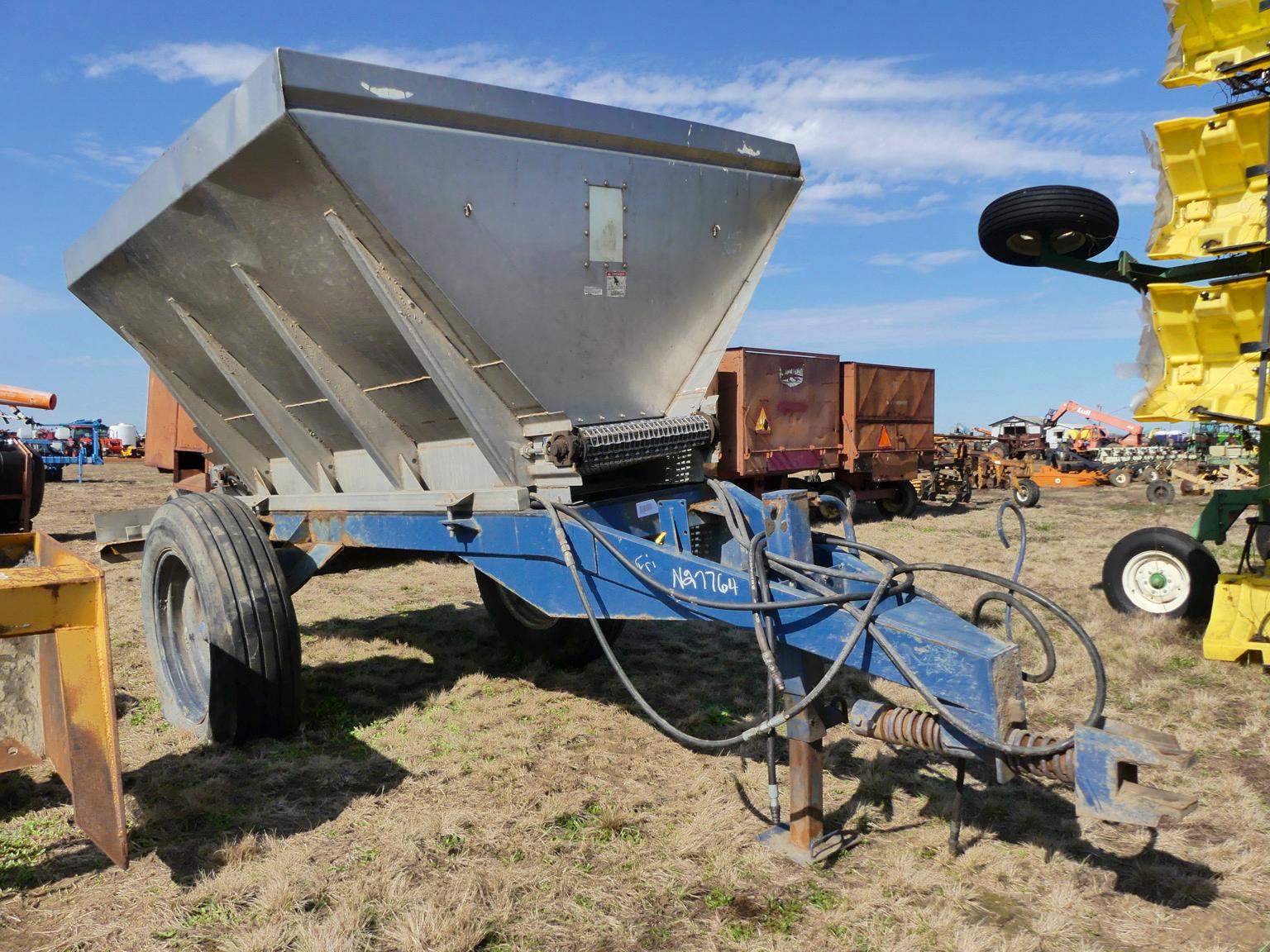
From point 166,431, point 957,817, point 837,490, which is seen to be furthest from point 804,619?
point 837,490

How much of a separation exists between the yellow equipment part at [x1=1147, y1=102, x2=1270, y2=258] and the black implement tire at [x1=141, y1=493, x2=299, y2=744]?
17.1 feet

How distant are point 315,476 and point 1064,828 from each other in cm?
387

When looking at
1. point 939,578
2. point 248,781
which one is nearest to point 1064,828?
point 248,781

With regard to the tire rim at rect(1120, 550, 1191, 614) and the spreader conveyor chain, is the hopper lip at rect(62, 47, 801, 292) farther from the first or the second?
the tire rim at rect(1120, 550, 1191, 614)

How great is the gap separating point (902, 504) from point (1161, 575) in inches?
358

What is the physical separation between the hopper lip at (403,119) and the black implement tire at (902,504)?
11785 millimetres

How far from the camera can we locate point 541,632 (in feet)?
16.7

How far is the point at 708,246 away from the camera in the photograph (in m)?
3.93

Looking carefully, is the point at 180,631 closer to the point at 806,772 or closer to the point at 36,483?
the point at 806,772

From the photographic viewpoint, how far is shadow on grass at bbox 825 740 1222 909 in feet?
8.73

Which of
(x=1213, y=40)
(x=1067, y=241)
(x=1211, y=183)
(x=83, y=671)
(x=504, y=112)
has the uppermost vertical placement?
(x=1213, y=40)

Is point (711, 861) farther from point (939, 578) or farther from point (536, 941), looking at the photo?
point (939, 578)

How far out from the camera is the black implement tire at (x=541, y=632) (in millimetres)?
5020

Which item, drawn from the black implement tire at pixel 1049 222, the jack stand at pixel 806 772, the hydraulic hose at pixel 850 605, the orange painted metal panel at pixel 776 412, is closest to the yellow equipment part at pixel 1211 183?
the black implement tire at pixel 1049 222
